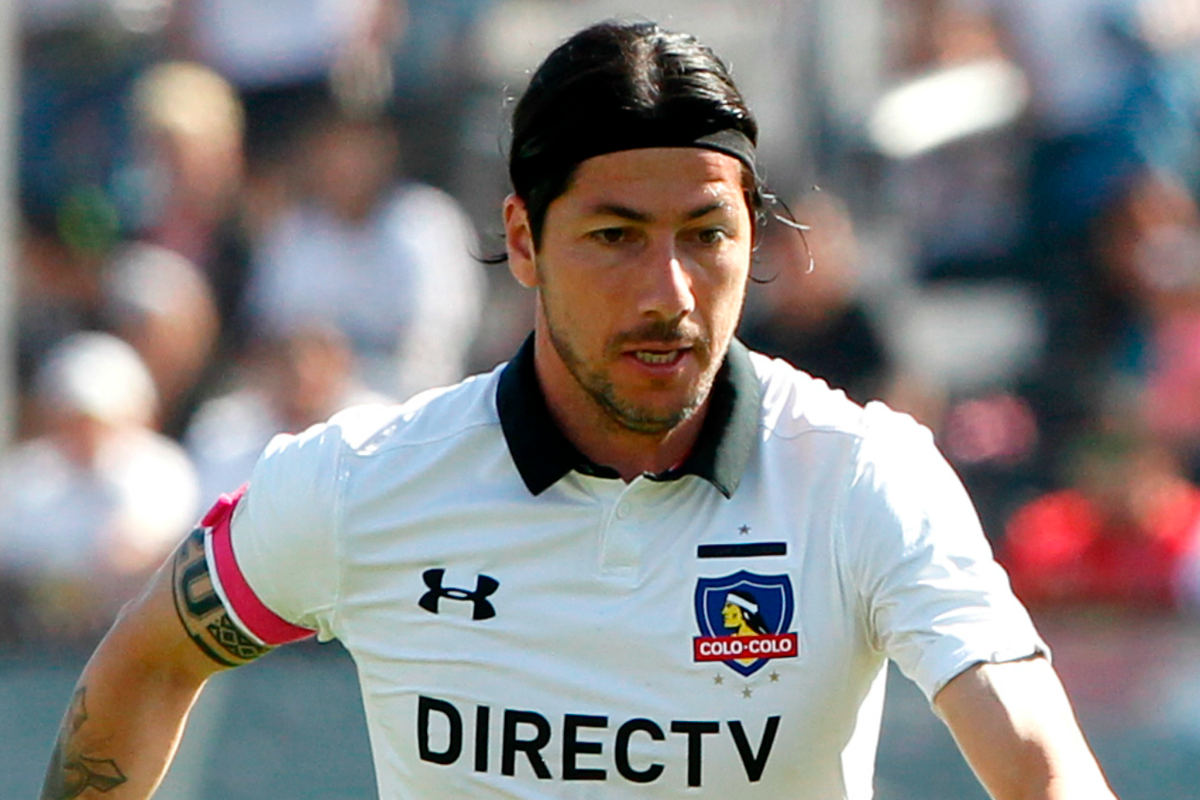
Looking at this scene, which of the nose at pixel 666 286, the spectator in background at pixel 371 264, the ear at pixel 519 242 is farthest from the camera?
the spectator in background at pixel 371 264

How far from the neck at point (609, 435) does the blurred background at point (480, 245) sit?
3252 mm

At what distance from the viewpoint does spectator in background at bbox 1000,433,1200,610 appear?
20.1 feet

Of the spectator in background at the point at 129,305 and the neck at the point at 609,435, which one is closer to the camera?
the neck at the point at 609,435

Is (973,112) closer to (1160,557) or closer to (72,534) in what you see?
(1160,557)

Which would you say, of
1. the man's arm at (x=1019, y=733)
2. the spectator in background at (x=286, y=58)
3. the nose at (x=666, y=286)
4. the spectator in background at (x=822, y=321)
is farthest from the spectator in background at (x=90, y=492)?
the man's arm at (x=1019, y=733)

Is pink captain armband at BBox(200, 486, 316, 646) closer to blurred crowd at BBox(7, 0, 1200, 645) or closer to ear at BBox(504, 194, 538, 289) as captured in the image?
ear at BBox(504, 194, 538, 289)

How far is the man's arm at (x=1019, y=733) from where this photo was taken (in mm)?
2354

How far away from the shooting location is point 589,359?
2.73m

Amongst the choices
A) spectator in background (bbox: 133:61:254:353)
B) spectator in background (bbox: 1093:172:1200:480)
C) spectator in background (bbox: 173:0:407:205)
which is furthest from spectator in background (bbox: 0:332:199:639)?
spectator in background (bbox: 1093:172:1200:480)

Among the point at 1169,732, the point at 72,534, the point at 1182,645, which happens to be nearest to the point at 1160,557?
the point at 1182,645

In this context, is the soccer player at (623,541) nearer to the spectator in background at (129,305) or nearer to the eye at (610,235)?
the eye at (610,235)

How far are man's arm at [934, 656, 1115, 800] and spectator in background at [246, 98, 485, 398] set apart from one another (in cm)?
439

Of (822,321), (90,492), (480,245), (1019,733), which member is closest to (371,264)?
(480,245)

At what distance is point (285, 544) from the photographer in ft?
9.15
